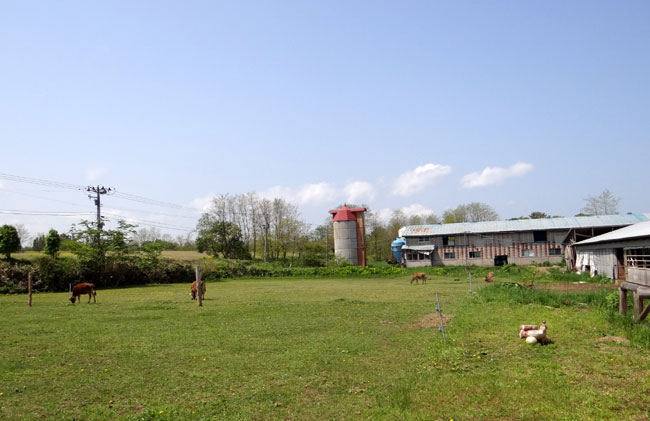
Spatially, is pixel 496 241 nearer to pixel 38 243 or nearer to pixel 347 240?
pixel 347 240

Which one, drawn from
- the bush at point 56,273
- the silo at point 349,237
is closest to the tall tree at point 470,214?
the silo at point 349,237

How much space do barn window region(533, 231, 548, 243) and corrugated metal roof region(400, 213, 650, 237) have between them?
0.73 meters

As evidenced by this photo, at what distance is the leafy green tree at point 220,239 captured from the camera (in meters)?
79.9

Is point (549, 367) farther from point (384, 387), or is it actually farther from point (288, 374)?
point (288, 374)

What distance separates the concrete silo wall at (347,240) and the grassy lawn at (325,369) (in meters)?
53.8

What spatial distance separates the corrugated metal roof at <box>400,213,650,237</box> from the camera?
58938 millimetres

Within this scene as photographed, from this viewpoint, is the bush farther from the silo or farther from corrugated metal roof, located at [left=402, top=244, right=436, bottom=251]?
corrugated metal roof, located at [left=402, top=244, right=436, bottom=251]

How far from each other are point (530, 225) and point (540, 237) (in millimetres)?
2054

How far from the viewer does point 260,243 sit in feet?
323

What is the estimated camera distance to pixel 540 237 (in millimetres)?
61812

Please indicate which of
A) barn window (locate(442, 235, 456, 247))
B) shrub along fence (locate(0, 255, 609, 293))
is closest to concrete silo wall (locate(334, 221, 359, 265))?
shrub along fence (locate(0, 255, 609, 293))

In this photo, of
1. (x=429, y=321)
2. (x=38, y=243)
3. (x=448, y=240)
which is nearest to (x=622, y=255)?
(x=429, y=321)

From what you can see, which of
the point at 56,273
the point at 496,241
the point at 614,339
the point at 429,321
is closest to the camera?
the point at 614,339

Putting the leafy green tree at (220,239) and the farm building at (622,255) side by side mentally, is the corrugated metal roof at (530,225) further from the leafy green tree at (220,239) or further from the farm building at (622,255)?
the leafy green tree at (220,239)
